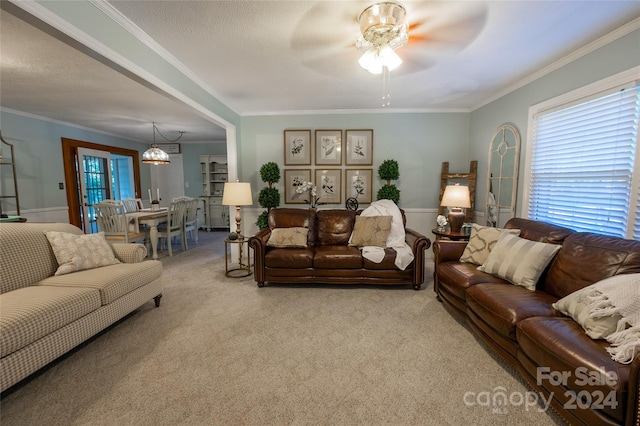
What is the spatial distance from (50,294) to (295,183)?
3.26 m

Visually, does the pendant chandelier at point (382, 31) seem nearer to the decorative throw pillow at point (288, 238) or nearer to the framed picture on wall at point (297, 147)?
the decorative throw pillow at point (288, 238)

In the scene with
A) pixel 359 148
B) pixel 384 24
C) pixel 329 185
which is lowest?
pixel 329 185

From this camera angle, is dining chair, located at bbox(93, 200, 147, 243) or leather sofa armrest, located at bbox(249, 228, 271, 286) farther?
dining chair, located at bbox(93, 200, 147, 243)

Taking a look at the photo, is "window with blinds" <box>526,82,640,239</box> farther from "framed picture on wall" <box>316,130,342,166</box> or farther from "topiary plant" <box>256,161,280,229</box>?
"topiary plant" <box>256,161,280,229</box>

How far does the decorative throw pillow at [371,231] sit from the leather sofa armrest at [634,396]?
2323mm

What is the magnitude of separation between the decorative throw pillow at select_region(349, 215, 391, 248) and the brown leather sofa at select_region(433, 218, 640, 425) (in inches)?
34.5

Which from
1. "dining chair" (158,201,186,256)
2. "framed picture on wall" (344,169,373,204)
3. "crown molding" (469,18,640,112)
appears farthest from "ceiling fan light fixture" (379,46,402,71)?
"dining chair" (158,201,186,256)

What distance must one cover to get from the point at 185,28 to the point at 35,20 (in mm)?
911

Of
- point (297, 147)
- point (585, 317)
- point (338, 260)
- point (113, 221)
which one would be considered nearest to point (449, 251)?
point (338, 260)

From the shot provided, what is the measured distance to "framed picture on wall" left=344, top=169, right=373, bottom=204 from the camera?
4492 mm

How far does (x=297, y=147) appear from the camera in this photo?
4512mm

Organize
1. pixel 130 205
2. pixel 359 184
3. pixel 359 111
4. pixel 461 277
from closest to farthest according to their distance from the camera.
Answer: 1. pixel 461 277
2. pixel 359 111
3. pixel 359 184
4. pixel 130 205

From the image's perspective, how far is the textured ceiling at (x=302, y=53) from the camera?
6.20ft

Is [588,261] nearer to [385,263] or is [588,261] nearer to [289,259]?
[385,263]
